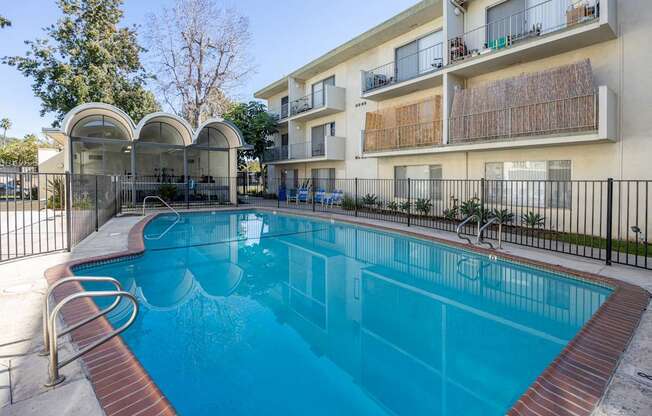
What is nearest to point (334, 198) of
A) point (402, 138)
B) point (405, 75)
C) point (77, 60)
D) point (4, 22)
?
point (402, 138)

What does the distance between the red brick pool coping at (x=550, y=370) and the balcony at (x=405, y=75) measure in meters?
11.2

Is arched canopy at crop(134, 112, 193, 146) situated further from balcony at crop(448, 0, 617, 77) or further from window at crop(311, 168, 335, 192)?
balcony at crop(448, 0, 617, 77)

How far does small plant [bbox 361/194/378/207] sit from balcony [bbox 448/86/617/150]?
17.0 feet

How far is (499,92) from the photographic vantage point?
11.7 meters

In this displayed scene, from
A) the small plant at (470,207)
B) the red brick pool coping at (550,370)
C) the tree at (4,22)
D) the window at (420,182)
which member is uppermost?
the tree at (4,22)

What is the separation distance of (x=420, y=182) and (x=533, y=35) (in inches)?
266

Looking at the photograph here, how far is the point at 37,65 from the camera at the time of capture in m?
22.5

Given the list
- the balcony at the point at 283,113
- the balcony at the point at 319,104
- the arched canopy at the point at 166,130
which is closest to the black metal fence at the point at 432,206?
the arched canopy at the point at 166,130

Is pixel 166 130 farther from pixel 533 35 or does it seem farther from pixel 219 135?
pixel 533 35

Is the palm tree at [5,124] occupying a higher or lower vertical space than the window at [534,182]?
higher

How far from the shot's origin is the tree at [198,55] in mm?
25297

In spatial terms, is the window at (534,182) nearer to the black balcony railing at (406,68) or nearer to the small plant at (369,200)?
the black balcony railing at (406,68)

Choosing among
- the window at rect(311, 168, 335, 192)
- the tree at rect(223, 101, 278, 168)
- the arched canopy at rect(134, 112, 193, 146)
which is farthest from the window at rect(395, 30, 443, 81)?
the arched canopy at rect(134, 112, 193, 146)

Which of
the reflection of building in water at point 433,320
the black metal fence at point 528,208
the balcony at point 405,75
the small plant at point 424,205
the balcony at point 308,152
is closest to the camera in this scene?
the reflection of building in water at point 433,320
